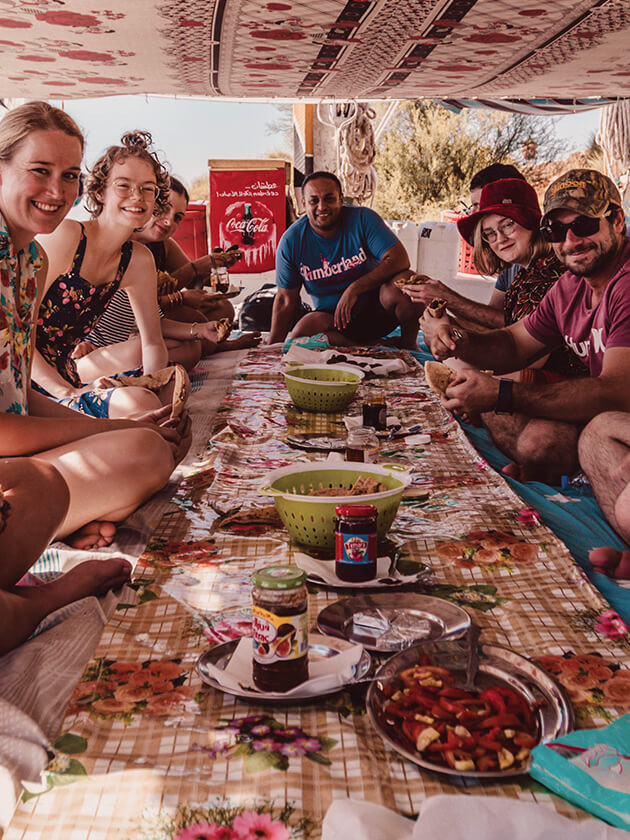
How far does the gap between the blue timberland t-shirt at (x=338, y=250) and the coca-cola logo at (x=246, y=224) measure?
3029mm

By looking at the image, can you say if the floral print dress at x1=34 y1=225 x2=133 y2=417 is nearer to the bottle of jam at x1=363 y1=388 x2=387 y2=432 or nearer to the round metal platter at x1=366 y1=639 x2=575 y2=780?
the bottle of jam at x1=363 y1=388 x2=387 y2=432

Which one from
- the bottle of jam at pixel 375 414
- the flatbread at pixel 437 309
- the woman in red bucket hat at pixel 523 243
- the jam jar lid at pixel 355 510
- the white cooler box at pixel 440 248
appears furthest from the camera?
the white cooler box at pixel 440 248

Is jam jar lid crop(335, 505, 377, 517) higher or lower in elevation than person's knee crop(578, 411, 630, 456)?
higher

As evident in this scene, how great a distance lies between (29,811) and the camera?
2.88ft

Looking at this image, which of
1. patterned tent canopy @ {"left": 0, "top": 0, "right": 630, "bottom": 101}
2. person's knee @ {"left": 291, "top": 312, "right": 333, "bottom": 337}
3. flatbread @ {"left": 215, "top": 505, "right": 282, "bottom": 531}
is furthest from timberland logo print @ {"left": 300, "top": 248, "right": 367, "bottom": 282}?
flatbread @ {"left": 215, "top": 505, "right": 282, "bottom": 531}

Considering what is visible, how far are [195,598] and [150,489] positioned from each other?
73cm

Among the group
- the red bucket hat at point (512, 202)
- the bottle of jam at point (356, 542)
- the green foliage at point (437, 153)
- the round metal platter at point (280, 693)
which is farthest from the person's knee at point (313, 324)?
the green foliage at point (437, 153)

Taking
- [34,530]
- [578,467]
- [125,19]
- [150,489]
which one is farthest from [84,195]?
[578,467]

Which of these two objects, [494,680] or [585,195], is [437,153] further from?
[494,680]

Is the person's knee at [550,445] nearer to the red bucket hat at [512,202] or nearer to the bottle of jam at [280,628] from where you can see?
the red bucket hat at [512,202]

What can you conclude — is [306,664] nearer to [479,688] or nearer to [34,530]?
[479,688]

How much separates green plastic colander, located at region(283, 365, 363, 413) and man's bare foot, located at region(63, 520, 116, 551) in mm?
951

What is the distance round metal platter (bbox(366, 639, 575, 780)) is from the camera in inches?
38.6

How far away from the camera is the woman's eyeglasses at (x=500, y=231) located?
3285 millimetres
